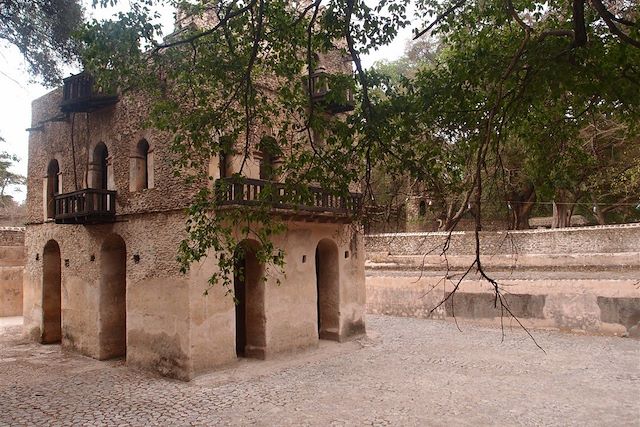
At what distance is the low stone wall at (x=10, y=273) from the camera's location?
78.1 ft

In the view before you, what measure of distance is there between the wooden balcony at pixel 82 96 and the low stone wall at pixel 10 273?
530 inches

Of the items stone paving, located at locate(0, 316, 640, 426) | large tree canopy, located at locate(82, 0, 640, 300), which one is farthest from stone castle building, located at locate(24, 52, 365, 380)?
large tree canopy, located at locate(82, 0, 640, 300)

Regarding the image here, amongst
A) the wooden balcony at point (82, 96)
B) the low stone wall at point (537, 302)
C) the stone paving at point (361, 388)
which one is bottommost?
the stone paving at point (361, 388)

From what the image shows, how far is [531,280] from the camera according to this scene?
17.8m

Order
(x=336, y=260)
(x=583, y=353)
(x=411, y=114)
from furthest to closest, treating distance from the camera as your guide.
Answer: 1. (x=336, y=260)
2. (x=583, y=353)
3. (x=411, y=114)

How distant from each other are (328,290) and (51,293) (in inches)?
365

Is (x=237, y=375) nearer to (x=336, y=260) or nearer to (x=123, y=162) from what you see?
(x=336, y=260)

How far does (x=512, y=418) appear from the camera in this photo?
8.68 metres

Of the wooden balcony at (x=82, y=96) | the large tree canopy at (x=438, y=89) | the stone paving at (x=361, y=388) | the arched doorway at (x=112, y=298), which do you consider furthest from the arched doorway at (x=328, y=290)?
the large tree canopy at (x=438, y=89)

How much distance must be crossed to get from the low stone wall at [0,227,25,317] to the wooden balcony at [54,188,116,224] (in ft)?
41.3

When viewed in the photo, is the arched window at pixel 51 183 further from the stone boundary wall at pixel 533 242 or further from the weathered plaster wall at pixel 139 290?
the stone boundary wall at pixel 533 242

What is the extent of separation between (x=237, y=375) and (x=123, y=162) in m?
6.65

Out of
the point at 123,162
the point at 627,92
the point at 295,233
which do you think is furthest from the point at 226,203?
the point at 627,92

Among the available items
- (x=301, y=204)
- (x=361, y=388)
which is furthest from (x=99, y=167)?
(x=361, y=388)
